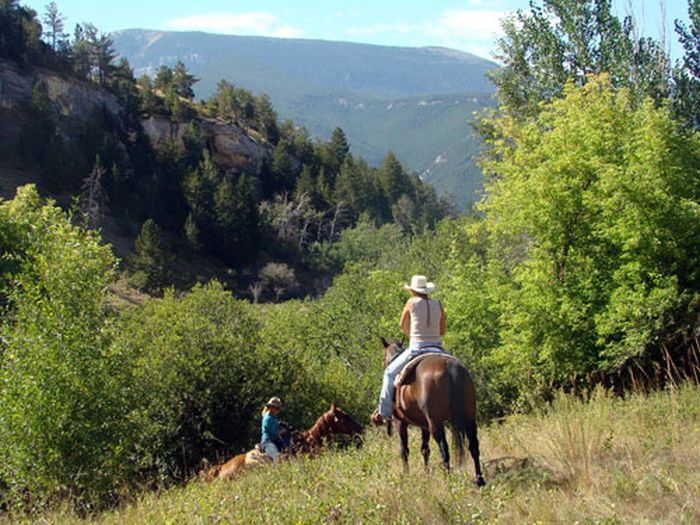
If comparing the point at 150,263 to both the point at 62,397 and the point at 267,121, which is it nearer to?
the point at 267,121

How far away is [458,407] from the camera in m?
7.74

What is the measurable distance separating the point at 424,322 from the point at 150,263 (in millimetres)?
60634

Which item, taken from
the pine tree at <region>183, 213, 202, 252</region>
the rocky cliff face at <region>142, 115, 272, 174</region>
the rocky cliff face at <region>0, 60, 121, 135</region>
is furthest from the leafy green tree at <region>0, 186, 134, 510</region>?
the rocky cliff face at <region>142, 115, 272, 174</region>

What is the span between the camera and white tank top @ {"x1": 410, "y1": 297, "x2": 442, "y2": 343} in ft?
28.9

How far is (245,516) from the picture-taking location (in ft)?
21.5

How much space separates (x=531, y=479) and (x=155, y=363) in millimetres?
15243

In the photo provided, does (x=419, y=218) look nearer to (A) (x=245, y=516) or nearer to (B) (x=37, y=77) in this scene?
(B) (x=37, y=77)

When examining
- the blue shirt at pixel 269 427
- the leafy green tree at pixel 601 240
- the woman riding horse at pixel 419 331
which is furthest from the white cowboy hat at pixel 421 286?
the leafy green tree at pixel 601 240

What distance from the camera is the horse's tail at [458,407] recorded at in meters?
7.62

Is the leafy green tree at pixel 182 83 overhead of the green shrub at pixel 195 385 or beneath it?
overhead

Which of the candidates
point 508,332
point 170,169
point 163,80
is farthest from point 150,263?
point 508,332

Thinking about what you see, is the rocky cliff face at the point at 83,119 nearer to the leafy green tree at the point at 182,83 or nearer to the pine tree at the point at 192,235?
the leafy green tree at the point at 182,83

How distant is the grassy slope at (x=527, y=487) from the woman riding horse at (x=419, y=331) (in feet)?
2.92

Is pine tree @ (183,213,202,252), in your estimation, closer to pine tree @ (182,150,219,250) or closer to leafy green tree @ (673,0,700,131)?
pine tree @ (182,150,219,250)
